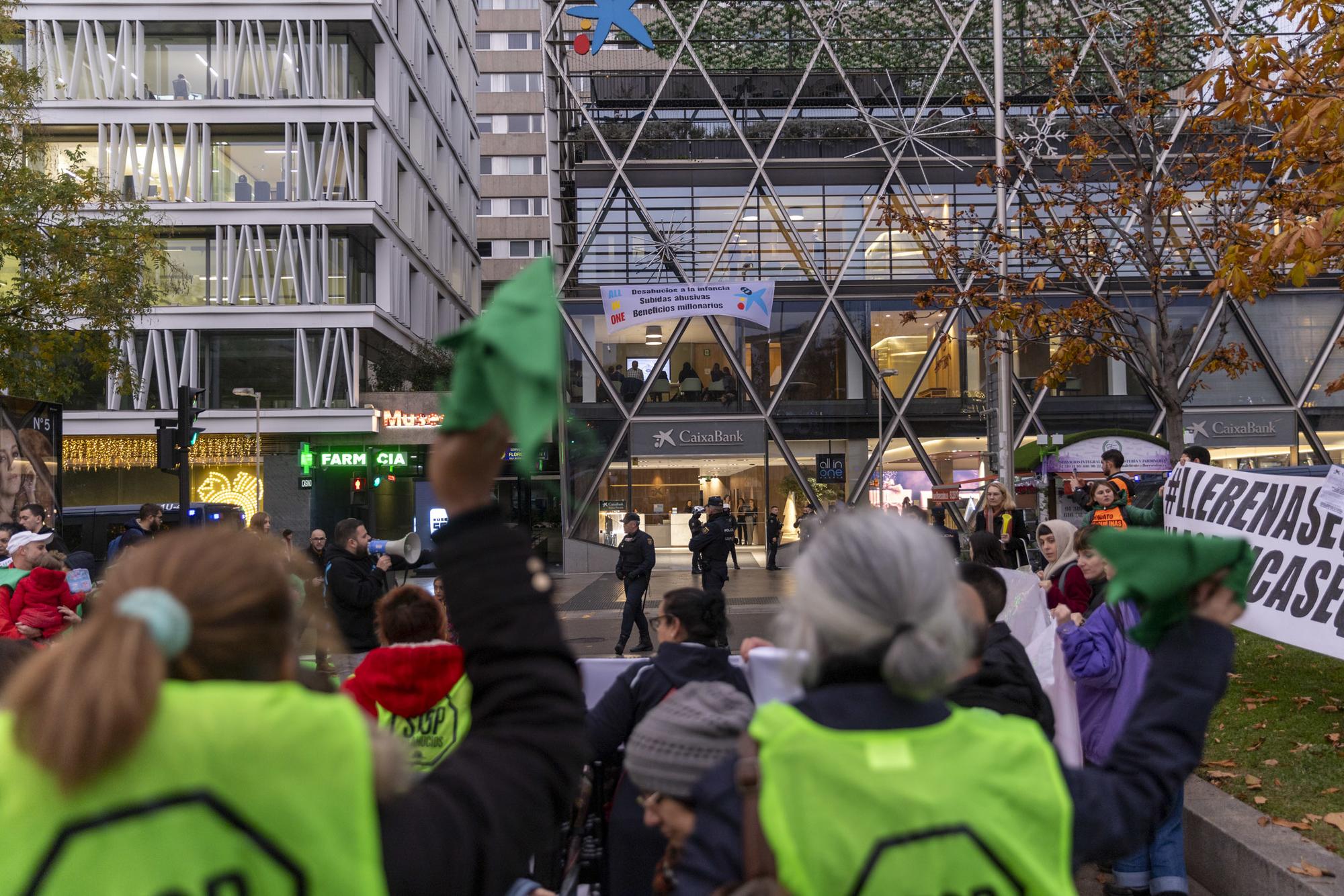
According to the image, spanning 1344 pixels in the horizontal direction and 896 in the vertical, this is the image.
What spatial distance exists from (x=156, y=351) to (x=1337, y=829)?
34069 millimetres

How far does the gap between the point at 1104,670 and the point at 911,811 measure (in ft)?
12.8

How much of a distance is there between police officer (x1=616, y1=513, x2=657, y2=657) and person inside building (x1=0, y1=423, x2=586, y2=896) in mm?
12042

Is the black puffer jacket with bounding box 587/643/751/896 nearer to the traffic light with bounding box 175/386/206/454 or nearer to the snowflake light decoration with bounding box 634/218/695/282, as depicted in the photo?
the traffic light with bounding box 175/386/206/454

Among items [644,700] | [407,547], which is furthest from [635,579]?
[644,700]

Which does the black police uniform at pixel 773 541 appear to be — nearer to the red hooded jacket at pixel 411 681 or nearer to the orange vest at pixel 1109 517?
the orange vest at pixel 1109 517

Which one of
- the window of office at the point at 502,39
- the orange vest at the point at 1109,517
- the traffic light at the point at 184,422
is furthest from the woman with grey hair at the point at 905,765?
the window of office at the point at 502,39

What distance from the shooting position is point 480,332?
1378mm

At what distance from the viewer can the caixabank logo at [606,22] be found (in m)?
27.3

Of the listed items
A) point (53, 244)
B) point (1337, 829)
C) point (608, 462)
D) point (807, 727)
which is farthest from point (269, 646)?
point (608, 462)

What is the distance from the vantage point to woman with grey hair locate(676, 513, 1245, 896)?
5.32 ft

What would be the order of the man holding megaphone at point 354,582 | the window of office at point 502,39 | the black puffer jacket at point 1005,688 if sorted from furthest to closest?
the window of office at point 502,39 → the man holding megaphone at point 354,582 → the black puffer jacket at point 1005,688

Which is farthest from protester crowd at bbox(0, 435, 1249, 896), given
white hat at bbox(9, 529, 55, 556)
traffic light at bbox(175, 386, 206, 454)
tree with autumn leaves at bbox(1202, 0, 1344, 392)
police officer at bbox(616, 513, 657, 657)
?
traffic light at bbox(175, 386, 206, 454)

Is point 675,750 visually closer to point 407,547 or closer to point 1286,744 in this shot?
point 407,547

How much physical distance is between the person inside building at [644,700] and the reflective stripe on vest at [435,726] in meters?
0.45
